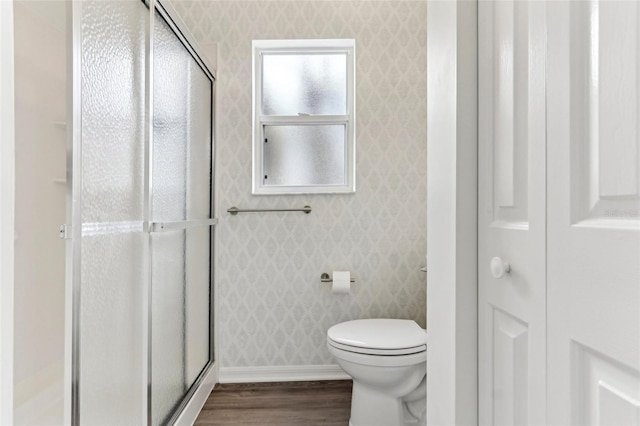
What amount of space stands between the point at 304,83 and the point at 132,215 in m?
1.52

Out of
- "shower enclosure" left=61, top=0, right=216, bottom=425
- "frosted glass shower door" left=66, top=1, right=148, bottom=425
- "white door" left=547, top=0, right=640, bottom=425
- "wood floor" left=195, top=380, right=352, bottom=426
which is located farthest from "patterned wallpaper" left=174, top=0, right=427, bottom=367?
Result: "white door" left=547, top=0, right=640, bottom=425

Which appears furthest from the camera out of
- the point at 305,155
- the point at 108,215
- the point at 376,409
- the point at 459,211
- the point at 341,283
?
the point at 305,155

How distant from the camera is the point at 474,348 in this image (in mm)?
832

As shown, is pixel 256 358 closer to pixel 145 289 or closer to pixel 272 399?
pixel 272 399

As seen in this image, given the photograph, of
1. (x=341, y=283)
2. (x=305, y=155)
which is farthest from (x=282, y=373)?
(x=305, y=155)

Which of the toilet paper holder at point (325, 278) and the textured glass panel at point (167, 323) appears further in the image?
the toilet paper holder at point (325, 278)

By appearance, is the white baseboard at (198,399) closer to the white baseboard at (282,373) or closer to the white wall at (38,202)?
the white baseboard at (282,373)

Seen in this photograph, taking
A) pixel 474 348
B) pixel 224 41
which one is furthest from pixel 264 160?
pixel 474 348

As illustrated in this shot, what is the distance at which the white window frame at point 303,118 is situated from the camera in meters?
2.36

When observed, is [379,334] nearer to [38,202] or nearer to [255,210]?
[255,210]

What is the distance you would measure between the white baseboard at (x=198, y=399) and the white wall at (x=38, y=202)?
0.49 metres

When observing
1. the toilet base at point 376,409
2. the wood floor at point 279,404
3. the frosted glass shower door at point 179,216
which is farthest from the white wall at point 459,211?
the wood floor at point 279,404

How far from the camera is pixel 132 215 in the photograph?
1.30 metres

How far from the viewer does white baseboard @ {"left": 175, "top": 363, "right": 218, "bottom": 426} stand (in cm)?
172
